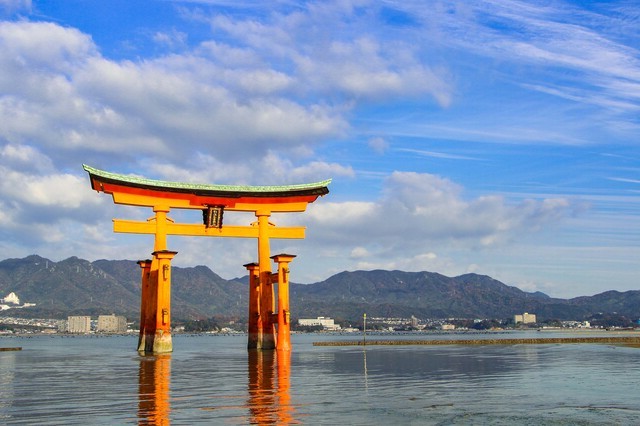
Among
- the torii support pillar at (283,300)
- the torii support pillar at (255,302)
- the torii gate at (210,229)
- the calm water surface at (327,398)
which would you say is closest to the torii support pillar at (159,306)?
the torii gate at (210,229)

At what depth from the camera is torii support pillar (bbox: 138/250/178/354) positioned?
131ft

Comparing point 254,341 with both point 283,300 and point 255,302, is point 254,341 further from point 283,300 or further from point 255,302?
point 283,300

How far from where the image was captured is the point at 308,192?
44844mm

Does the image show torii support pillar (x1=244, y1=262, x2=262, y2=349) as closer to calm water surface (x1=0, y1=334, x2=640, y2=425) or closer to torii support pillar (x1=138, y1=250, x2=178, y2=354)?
torii support pillar (x1=138, y1=250, x2=178, y2=354)

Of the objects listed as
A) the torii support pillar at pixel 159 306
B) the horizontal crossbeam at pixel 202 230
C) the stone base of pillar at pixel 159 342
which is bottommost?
the stone base of pillar at pixel 159 342

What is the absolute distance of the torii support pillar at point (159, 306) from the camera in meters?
39.9

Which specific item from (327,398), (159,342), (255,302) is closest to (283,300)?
(255,302)

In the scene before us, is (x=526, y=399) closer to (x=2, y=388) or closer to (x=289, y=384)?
(x=289, y=384)

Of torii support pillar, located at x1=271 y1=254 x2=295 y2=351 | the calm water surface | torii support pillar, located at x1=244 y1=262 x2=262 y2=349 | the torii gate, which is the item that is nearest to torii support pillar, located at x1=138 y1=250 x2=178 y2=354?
the torii gate

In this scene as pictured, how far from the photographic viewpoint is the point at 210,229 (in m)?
44.1

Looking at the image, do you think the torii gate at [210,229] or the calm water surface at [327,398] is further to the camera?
the torii gate at [210,229]

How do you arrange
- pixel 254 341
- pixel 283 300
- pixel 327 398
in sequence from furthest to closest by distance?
1. pixel 254 341
2. pixel 283 300
3. pixel 327 398

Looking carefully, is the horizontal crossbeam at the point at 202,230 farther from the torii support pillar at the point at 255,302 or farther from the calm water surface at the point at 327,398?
the calm water surface at the point at 327,398

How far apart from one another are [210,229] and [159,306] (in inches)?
267
